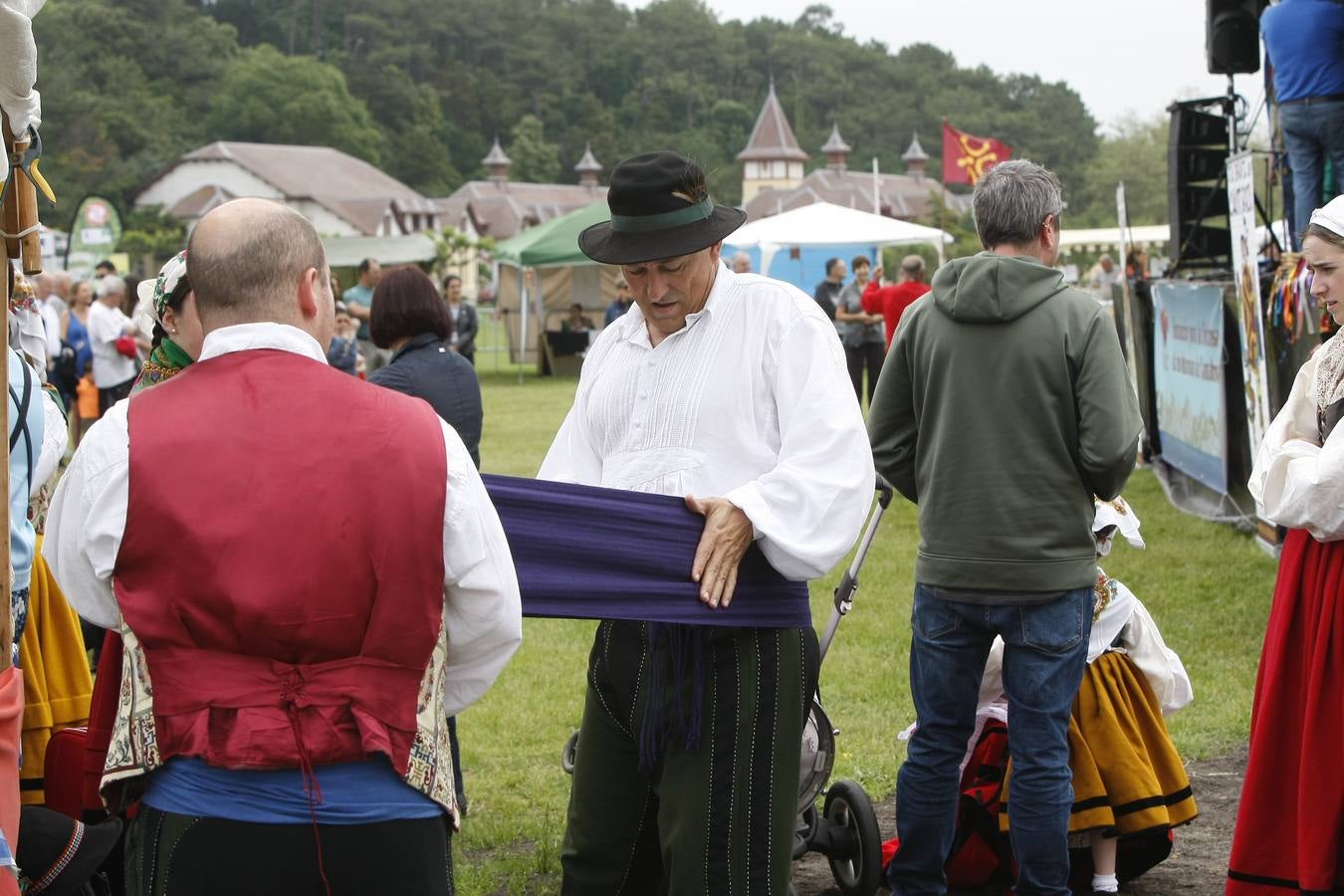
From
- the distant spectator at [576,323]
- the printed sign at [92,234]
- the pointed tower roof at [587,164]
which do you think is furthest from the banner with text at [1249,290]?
the pointed tower roof at [587,164]

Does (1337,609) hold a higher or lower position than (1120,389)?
lower

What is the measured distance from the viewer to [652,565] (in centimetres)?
287

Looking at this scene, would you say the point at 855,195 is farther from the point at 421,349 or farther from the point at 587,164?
the point at 421,349

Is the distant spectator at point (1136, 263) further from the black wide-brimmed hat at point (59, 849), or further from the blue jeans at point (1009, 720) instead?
the black wide-brimmed hat at point (59, 849)

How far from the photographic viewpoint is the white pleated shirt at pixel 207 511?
210cm

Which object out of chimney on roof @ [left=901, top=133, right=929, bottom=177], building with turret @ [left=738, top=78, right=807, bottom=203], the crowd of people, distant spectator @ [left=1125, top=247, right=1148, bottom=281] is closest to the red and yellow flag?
distant spectator @ [left=1125, top=247, right=1148, bottom=281]

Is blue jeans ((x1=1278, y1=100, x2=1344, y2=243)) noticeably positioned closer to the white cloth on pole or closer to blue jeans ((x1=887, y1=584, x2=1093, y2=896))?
blue jeans ((x1=887, y1=584, x2=1093, y2=896))

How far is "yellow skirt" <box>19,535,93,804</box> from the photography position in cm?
390

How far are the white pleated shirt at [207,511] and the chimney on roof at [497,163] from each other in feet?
370

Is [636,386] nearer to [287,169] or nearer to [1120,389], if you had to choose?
[1120,389]

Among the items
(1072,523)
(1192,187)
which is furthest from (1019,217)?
(1192,187)

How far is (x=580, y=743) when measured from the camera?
10.5ft

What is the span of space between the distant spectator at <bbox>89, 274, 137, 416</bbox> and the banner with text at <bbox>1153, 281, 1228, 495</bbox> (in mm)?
9630

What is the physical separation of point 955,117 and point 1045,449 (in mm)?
126573
